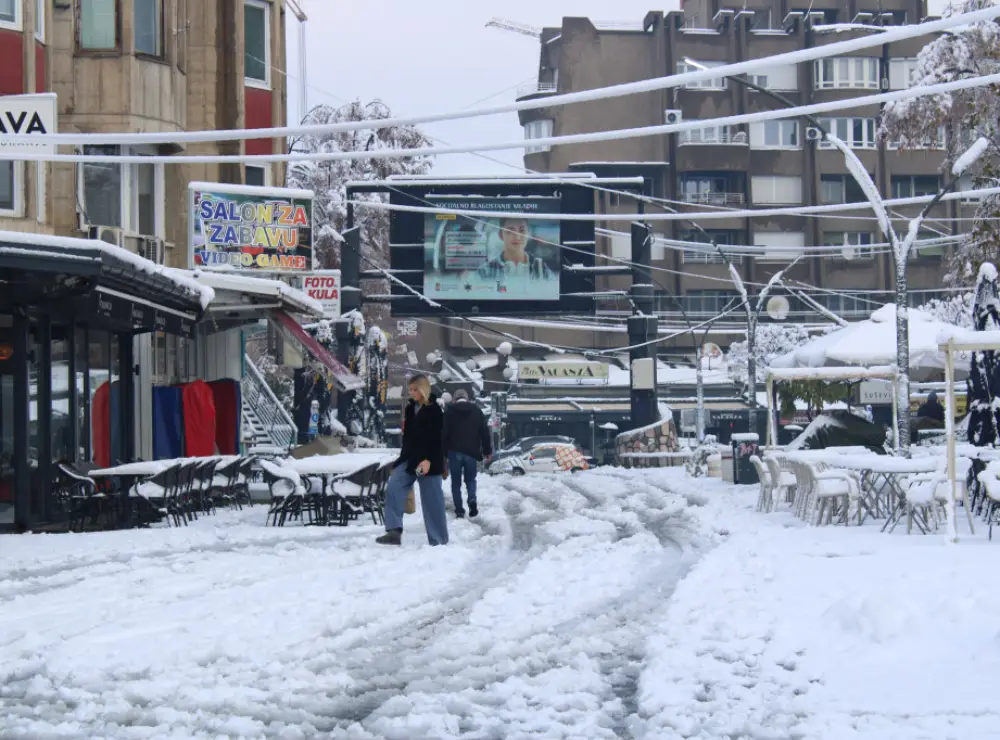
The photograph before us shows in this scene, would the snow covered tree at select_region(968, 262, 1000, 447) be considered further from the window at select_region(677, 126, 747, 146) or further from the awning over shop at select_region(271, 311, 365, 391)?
the window at select_region(677, 126, 747, 146)

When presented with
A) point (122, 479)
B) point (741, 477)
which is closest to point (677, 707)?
point (122, 479)

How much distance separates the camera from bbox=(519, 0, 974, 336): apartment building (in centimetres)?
6969

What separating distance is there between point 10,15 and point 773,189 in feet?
176

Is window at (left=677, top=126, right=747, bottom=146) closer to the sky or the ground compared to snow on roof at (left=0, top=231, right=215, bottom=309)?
closer to the sky

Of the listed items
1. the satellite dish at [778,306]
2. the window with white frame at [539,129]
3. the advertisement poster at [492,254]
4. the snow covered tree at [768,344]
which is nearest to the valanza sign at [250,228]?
the advertisement poster at [492,254]

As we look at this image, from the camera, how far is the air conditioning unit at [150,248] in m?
26.4

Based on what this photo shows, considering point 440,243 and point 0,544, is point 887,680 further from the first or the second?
point 440,243

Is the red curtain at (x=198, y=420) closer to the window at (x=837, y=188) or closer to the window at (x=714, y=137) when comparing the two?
the window at (x=714, y=137)

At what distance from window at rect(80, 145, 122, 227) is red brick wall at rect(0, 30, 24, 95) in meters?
4.16

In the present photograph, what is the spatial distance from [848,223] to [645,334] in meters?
26.7

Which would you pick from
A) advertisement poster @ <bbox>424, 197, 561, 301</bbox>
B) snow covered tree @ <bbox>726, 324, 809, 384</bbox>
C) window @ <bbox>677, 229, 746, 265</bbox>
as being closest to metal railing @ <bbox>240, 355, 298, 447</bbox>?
advertisement poster @ <bbox>424, 197, 561, 301</bbox>

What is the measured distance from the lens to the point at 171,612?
35.3ft

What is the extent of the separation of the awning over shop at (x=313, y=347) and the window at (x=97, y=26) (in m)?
5.37

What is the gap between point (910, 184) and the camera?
237 ft
